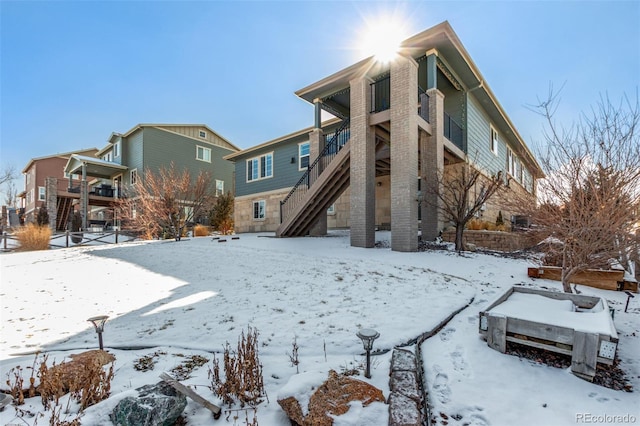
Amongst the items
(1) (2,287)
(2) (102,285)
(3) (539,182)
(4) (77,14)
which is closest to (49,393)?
(2) (102,285)

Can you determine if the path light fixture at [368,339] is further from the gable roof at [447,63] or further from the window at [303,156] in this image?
the window at [303,156]

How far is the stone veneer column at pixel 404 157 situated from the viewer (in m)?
8.66

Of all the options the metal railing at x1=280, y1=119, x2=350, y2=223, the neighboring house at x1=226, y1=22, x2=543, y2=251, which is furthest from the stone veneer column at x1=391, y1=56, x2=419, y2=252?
the metal railing at x1=280, y1=119, x2=350, y2=223

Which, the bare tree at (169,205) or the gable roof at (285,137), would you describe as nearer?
the bare tree at (169,205)

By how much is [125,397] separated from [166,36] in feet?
38.4

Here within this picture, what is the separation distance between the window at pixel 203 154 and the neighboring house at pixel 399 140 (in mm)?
13457

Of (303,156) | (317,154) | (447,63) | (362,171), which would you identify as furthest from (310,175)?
(447,63)

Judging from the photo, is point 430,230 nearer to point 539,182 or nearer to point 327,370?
point 539,182

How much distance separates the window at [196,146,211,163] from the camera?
2605 centimetres

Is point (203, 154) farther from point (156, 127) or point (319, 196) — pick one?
point (319, 196)

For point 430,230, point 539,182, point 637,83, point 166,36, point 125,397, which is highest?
point 166,36

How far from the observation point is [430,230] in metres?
10.5

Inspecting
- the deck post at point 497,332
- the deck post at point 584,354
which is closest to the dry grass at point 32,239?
the deck post at point 497,332

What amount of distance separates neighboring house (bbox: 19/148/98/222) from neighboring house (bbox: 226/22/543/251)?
1157 inches
